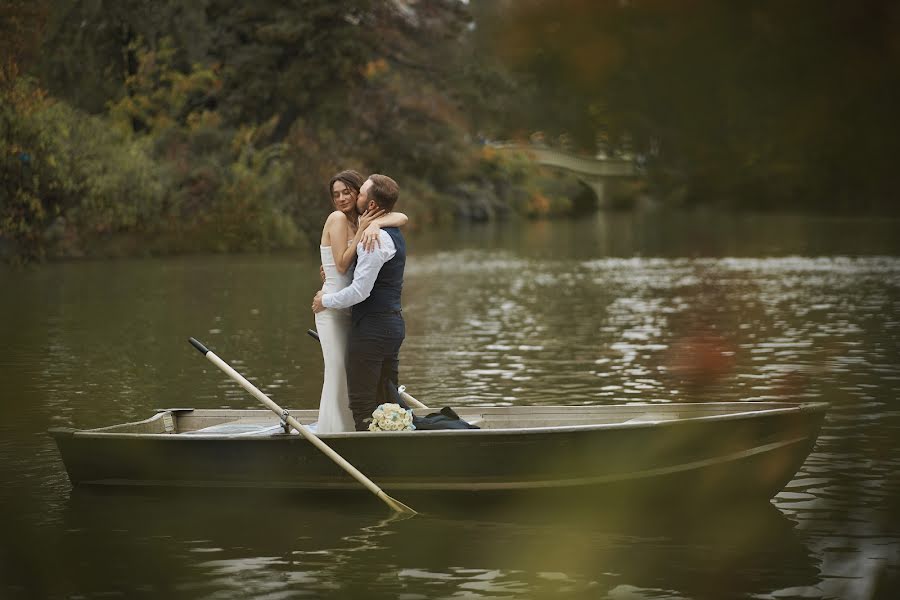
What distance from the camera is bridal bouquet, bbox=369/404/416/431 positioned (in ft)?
31.3

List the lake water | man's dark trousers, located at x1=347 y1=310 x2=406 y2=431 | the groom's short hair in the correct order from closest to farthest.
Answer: the lake water, the groom's short hair, man's dark trousers, located at x1=347 y1=310 x2=406 y2=431

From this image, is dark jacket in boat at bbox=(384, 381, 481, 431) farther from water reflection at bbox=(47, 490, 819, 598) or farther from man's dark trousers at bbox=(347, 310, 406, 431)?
water reflection at bbox=(47, 490, 819, 598)

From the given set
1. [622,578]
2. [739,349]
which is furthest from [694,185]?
[739,349]

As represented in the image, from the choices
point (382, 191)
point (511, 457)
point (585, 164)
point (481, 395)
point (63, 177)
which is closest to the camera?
point (585, 164)

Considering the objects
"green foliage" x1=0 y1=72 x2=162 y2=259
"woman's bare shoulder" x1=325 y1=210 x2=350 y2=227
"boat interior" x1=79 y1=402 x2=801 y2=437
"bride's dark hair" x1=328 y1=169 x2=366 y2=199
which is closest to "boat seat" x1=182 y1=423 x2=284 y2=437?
"boat interior" x1=79 y1=402 x2=801 y2=437

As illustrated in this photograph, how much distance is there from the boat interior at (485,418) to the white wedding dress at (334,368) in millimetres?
337

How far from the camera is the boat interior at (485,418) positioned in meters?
10.3

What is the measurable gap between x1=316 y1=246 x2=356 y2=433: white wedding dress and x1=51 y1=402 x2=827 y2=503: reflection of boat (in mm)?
292

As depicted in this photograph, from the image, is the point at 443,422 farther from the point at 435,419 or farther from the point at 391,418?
the point at 391,418

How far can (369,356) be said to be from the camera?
9695 mm

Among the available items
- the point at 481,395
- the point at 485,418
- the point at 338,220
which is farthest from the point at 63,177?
the point at 338,220

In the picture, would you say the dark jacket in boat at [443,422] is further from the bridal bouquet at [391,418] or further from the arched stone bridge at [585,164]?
the arched stone bridge at [585,164]

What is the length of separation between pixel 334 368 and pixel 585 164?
25.7ft

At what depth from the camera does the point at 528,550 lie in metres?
8.58
